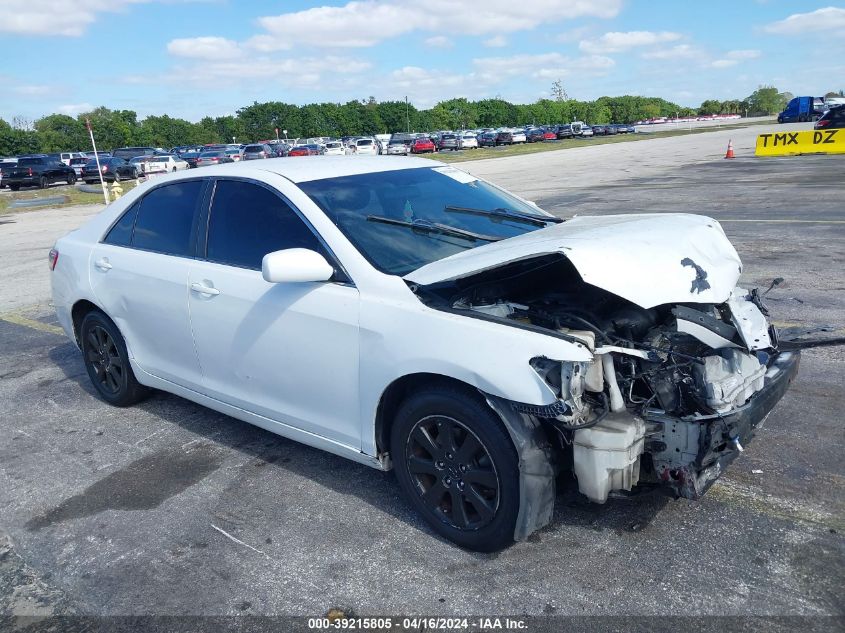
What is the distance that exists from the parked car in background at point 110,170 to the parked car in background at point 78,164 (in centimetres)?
85

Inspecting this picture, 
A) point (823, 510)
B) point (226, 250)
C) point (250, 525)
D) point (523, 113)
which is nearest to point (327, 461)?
point (250, 525)

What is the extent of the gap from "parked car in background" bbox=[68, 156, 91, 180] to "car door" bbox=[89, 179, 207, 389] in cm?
3843

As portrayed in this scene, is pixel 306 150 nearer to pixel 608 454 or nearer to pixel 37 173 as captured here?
pixel 37 173

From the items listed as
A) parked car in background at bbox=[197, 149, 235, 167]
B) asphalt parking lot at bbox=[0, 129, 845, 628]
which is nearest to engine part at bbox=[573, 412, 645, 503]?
asphalt parking lot at bbox=[0, 129, 845, 628]

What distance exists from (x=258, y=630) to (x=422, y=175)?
2770 mm

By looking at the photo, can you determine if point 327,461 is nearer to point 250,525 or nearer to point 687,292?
point 250,525

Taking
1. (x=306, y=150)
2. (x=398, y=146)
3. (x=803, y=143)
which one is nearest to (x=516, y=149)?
(x=398, y=146)

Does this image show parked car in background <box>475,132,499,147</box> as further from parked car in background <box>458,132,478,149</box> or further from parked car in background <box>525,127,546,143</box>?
→ parked car in background <box>525,127,546,143</box>

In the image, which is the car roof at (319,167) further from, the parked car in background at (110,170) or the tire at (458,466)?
the parked car in background at (110,170)

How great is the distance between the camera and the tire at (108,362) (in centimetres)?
489

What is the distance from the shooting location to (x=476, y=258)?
3.18m

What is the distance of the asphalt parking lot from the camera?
2.81 m

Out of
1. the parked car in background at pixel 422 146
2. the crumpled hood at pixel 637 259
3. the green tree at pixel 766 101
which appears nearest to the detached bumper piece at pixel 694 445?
the crumpled hood at pixel 637 259

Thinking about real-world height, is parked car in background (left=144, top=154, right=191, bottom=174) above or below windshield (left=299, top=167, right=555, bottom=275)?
below
